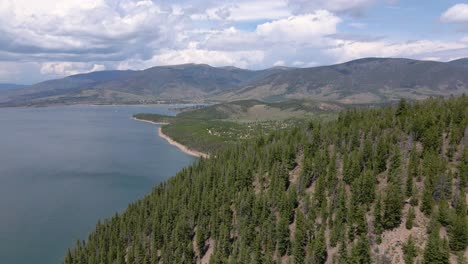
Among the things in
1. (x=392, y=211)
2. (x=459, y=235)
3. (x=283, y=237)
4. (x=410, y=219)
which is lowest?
(x=283, y=237)

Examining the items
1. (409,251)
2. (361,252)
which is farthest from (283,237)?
(409,251)

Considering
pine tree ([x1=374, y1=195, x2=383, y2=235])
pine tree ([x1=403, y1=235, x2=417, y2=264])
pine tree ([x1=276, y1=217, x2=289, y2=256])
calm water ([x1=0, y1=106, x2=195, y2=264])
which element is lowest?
calm water ([x1=0, y1=106, x2=195, y2=264])

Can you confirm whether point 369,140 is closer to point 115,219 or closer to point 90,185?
point 115,219

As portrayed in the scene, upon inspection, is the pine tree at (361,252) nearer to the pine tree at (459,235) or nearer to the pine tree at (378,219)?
the pine tree at (378,219)

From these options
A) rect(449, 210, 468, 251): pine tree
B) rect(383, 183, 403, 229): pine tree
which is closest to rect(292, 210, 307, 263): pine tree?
rect(383, 183, 403, 229): pine tree

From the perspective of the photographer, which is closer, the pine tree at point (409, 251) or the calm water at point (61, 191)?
the pine tree at point (409, 251)

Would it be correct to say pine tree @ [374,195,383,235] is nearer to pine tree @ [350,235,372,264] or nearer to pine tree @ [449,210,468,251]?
pine tree @ [350,235,372,264]

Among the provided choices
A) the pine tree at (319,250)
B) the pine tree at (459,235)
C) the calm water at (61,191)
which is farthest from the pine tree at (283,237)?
the calm water at (61,191)

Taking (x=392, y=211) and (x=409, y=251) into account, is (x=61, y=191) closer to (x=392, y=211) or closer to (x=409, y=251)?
(x=392, y=211)

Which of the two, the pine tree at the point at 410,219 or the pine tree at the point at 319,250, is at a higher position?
the pine tree at the point at 410,219
